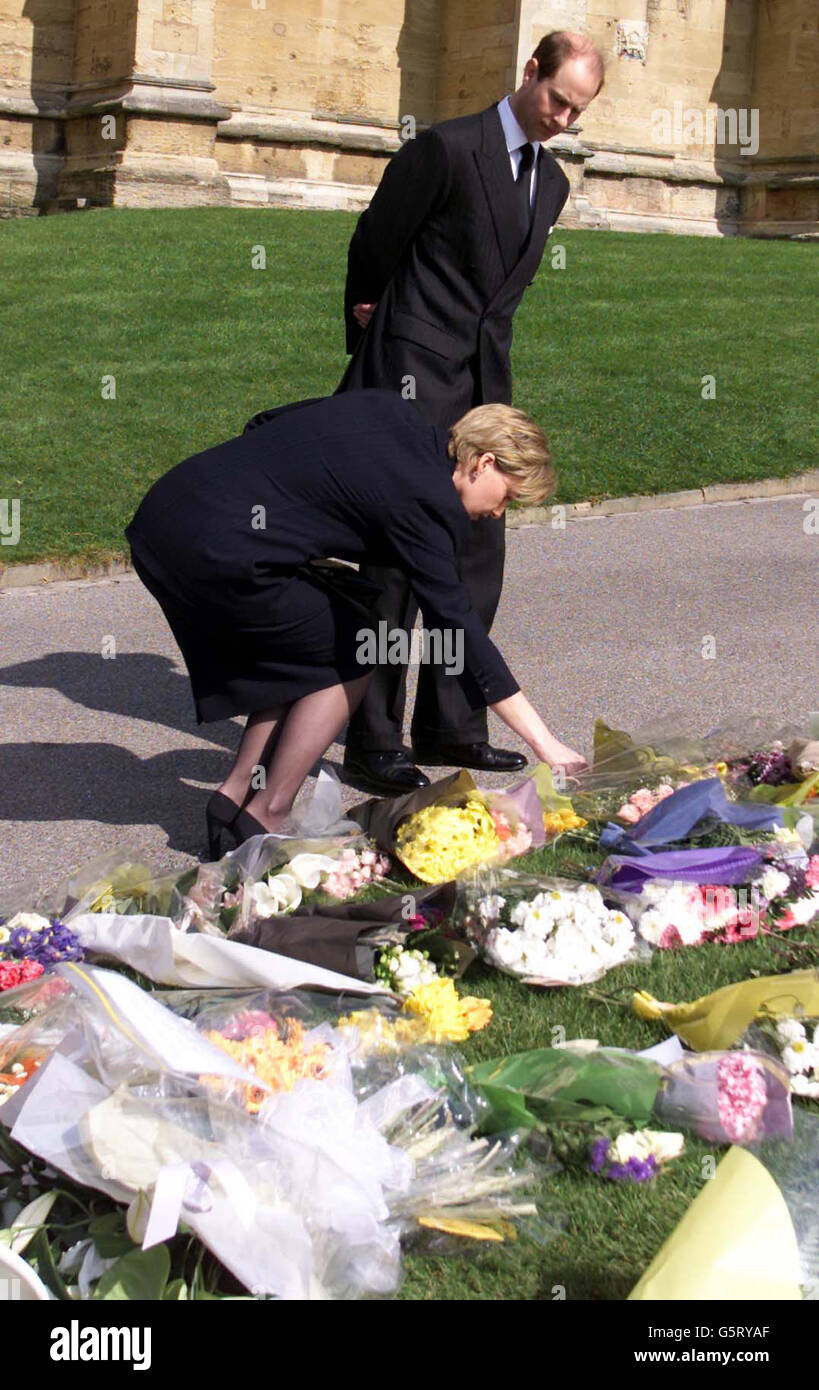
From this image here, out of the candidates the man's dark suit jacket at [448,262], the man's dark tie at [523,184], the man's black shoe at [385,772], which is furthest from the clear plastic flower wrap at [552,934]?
the man's dark tie at [523,184]

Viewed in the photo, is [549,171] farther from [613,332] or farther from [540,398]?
[613,332]

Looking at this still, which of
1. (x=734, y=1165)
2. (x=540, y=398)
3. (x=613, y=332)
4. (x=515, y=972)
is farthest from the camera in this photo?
(x=613, y=332)

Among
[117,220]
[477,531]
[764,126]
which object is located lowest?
[477,531]

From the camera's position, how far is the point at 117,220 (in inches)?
635

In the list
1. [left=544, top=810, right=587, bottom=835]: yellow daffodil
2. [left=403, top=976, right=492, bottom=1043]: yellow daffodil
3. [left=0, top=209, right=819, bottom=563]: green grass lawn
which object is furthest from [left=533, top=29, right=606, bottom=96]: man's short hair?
[left=0, top=209, right=819, bottom=563]: green grass lawn

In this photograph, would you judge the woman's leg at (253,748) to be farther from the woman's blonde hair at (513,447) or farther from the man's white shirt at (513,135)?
the man's white shirt at (513,135)

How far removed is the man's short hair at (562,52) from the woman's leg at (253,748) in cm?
208

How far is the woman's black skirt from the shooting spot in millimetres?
4121

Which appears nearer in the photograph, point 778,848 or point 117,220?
point 778,848

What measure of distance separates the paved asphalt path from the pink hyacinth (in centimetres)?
188

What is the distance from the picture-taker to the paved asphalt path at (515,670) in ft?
15.6

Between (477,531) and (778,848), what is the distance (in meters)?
1.92

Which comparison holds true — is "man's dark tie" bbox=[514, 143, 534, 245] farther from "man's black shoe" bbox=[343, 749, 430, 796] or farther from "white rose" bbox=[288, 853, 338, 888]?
"white rose" bbox=[288, 853, 338, 888]
